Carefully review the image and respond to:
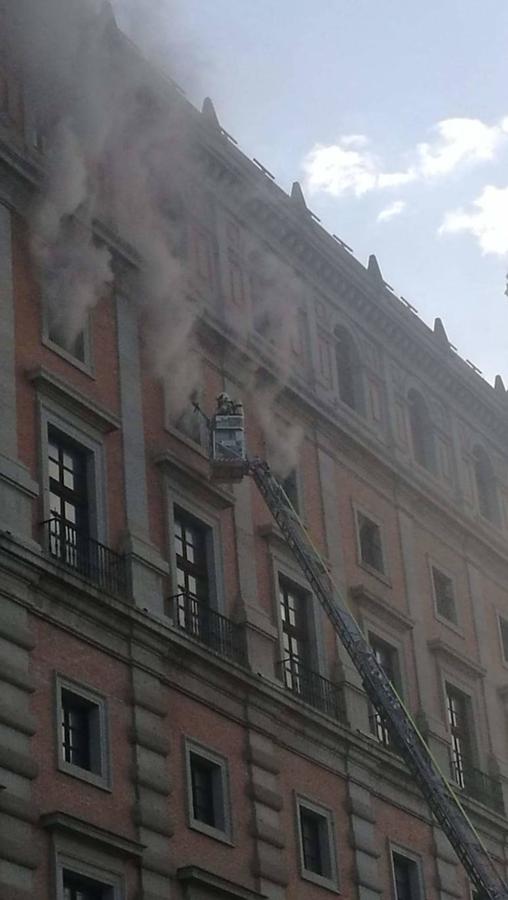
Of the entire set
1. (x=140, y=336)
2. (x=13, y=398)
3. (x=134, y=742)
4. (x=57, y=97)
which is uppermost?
(x=57, y=97)

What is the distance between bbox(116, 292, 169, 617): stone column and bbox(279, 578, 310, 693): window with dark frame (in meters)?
4.97

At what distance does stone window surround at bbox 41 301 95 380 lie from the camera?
41.7 metres

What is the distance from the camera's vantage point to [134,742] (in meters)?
39.4

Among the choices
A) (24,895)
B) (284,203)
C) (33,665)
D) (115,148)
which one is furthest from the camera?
(284,203)

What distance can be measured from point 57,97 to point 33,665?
13335 mm

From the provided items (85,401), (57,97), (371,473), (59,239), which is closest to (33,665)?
(85,401)

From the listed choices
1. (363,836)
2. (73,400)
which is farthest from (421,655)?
(73,400)

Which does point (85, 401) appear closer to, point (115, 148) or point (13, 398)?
point (13, 398)

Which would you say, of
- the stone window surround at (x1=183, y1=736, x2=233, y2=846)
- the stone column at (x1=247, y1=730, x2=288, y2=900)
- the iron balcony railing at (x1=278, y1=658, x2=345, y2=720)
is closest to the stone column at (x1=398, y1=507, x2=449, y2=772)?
the iron balcony railing at (x1=278, y1=658, x2=345, y2=720)

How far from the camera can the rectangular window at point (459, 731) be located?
2050 inches

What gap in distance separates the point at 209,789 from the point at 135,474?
256 inches

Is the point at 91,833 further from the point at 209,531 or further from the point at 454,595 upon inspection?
the point at 454,595

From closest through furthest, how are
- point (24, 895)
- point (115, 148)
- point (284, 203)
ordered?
point (24, 895) → point (115, 148) → point (284, 203)

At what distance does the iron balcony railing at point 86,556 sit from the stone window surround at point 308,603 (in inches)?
248
